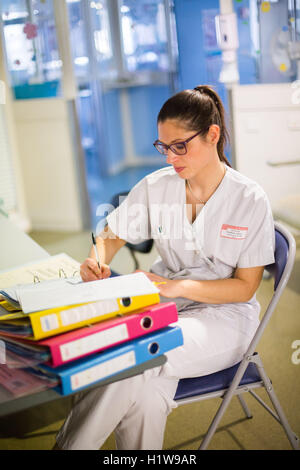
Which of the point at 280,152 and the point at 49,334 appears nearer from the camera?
the point at 49,334

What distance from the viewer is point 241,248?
155 centimetres

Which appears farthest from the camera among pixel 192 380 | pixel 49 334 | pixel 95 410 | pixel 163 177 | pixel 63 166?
pixel 63 166

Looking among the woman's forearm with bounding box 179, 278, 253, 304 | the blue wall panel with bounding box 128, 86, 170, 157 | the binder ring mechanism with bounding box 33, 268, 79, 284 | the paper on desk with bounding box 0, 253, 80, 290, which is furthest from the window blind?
the woman's forearm with bounding box 179, 278, 253, 304

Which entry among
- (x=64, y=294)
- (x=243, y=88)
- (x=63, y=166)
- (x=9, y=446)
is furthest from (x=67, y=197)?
(x=64, y=294)

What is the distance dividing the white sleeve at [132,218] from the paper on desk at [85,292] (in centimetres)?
56

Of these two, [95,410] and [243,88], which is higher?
[243,88]

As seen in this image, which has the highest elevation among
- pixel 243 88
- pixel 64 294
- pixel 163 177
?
pixel 243 88

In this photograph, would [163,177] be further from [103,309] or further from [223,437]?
[223,437]

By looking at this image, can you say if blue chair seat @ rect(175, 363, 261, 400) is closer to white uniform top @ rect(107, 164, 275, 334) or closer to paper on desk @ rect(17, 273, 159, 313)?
white uniform top @ rect(107, 164, 275, 334)

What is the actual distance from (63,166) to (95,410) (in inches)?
142

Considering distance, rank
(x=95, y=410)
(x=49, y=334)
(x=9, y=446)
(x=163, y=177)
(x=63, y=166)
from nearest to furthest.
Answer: (x=49, y=334), (x=95, y=410), (x=163, y=177), (x=9, y=446), (x=63, y=166)

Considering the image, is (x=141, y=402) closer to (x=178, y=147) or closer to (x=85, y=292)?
(x=85, y=292)

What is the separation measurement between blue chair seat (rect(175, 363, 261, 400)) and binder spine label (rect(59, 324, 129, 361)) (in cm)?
43

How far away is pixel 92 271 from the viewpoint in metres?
1.50
